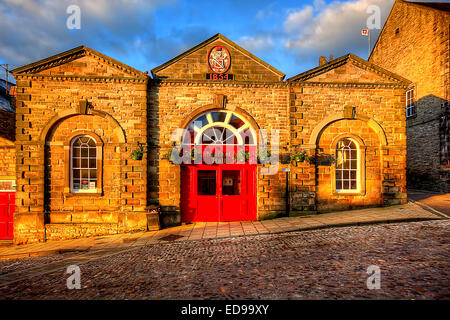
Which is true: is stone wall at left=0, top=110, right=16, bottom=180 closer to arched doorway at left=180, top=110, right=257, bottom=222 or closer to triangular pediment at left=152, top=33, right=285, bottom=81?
triangular pediment at left=152, top=33, right=285, bottom=81

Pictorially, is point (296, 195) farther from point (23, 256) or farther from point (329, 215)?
point (23, 256)

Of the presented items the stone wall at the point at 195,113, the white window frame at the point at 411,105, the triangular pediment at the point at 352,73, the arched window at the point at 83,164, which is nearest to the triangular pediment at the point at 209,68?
the stone wall at the point at 195,113

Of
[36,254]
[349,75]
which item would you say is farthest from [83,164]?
[349,75]

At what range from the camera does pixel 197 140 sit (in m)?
9.72

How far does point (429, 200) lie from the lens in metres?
11.1

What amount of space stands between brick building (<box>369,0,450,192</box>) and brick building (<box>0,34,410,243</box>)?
6.01 metres

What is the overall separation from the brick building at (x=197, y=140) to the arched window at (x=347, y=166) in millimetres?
46

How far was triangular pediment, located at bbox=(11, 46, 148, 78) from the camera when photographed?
29.8ft

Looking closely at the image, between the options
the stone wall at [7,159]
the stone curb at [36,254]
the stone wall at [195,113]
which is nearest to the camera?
the stone curb at [36,254]

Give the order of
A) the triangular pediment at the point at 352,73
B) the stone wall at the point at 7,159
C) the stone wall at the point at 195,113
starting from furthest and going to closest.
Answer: the triangular pediment at the point at 352,73 < the stone wall at the point at 195,113 < the stone wall at the point at 7,159

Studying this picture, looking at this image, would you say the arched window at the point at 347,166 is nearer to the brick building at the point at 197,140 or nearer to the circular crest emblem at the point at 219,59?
the brick building at the point at 197,140

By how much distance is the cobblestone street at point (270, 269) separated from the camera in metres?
3.98

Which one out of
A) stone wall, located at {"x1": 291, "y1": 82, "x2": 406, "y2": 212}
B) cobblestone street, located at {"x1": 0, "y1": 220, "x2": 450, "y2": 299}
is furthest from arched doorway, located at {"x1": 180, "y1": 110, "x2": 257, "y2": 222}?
cobblestone street, located at {"x1": 0, "y1": 220, "x2": 450, "y2": 299}
